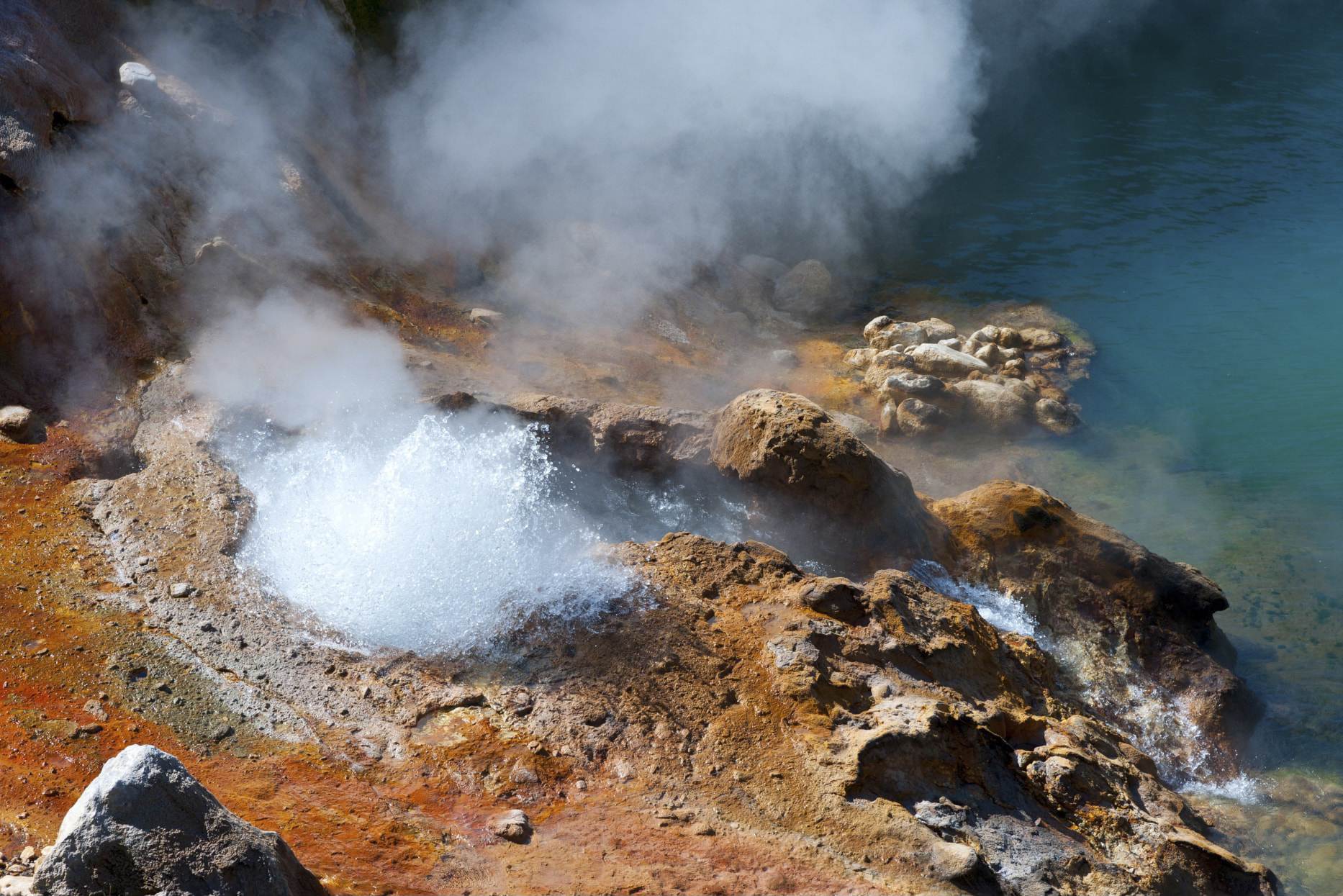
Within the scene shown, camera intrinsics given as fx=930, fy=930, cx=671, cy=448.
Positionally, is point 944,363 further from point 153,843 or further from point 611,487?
point 153,843

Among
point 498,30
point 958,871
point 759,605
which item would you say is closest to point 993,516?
point 759,605

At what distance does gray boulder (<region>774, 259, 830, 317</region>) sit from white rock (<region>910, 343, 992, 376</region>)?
2216mm

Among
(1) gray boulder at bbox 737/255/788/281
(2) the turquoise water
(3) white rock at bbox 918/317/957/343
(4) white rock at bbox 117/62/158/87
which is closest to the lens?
(2) the turquoise water

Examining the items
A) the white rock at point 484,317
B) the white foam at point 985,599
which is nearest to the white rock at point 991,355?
the white foam at point 985,599

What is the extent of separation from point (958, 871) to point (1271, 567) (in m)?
6.53

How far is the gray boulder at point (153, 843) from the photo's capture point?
2.85m

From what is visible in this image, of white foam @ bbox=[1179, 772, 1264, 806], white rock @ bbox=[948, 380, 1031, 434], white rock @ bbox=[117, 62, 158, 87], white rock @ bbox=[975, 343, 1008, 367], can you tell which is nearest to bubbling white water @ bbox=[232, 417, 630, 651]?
white rock @ bbox=[117, 62, 158, 87]

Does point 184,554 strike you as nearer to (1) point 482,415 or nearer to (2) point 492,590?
(2) point 492,590

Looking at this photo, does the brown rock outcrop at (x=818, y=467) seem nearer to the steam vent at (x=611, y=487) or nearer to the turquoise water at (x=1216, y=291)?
the steam vent at (x=611, y=487)

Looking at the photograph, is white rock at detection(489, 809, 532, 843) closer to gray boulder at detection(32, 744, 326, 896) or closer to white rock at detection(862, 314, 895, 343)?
gray boulder at detection(32, 744, 326, 896)

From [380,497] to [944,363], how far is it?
749 cm

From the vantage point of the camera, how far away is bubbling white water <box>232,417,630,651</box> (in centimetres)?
560

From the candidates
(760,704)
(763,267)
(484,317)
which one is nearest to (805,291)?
(763,267)

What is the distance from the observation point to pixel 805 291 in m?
13.6
